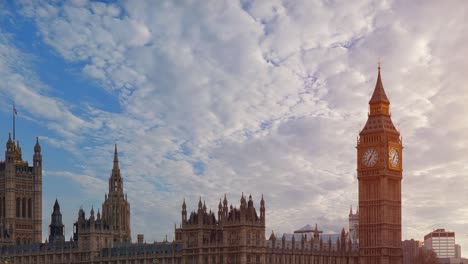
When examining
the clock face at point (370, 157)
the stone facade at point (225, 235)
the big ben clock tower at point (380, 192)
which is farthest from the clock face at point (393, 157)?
the stone facade at point (225, 235)

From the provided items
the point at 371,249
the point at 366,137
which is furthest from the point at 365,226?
the point at 366,137

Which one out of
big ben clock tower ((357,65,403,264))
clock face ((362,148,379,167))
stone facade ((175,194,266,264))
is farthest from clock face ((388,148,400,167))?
stone facade ((175,194,266,264))

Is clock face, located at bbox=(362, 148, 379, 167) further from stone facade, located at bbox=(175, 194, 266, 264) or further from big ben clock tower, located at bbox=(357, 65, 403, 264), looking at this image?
stone facade, located at bbox=(175, 194, 266, 264)

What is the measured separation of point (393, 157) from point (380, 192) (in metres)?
8.67

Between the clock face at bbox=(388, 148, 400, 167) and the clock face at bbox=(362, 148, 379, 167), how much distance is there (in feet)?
9.38

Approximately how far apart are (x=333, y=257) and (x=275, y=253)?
75.4ft

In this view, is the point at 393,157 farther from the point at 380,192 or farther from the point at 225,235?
the point at 225,235

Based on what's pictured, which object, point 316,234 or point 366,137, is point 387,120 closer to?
point 366,137

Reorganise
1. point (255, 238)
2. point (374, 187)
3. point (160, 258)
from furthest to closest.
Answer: point (374, 187) < point (160, 258) < point (255, 238)

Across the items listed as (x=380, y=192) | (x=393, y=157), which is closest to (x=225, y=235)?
(x=380, y=192)

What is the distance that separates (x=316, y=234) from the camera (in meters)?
196

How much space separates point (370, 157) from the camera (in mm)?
196250

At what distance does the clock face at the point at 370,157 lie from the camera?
196 meters

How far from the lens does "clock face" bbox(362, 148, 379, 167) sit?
19550cm
